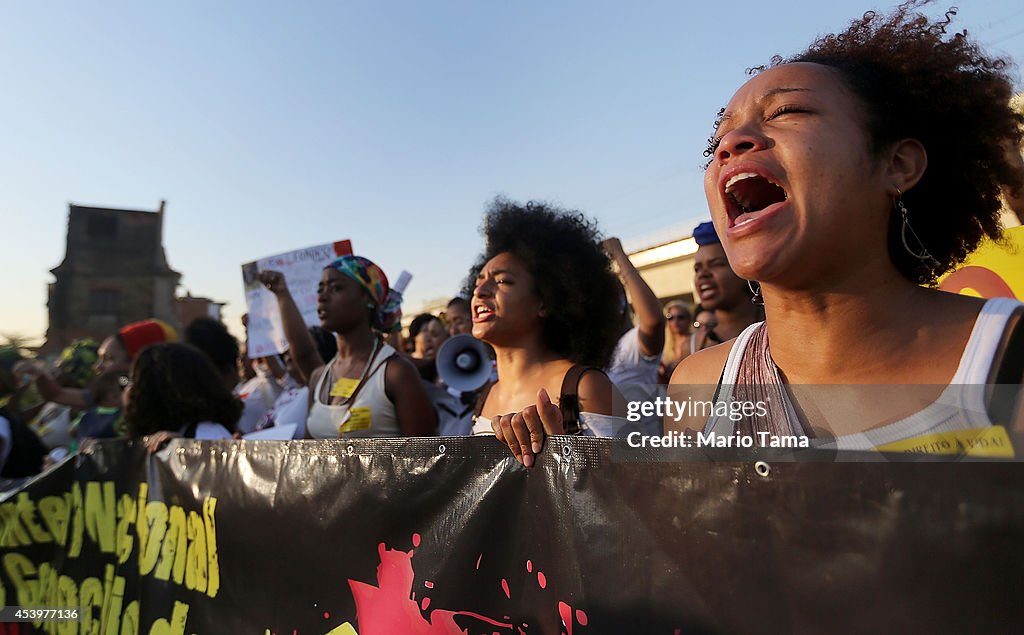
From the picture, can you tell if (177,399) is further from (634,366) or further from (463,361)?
(634,366)

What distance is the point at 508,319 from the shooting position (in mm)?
2578

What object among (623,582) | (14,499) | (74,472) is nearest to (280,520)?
(623,582)

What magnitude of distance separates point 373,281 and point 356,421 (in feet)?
3.16

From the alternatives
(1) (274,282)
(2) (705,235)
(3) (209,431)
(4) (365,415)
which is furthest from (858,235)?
(1) (274,282)

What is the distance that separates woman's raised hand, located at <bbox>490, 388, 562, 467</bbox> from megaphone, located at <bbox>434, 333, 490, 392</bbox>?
2.25 m

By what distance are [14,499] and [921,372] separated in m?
3.55

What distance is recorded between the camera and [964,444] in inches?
42.1

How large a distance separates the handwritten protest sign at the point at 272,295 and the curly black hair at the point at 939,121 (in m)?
4.31

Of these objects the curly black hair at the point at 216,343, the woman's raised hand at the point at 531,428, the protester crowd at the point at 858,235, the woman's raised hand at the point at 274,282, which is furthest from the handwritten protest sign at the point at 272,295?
the woman's raised hand at the point at 531,428

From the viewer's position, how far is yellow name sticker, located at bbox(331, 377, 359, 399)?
10.4ft

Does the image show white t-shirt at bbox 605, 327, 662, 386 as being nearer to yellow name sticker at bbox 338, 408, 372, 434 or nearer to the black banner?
yellow name sticker at bbox 338, 408, 372, 434

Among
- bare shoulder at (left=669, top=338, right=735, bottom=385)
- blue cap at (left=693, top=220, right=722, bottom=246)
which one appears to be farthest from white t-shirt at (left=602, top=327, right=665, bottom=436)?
bare shoulder at (left=669, top=338, right=735, bottom=385)

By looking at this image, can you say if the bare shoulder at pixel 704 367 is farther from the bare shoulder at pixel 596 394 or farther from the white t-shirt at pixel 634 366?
the white t-shirt at pixel 634 366

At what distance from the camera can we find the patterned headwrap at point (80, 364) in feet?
21.1
